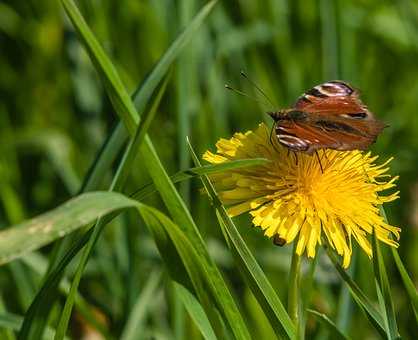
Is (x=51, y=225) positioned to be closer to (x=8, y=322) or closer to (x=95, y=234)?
(x=95, y=234)

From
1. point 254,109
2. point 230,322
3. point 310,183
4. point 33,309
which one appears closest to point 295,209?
point 310,183

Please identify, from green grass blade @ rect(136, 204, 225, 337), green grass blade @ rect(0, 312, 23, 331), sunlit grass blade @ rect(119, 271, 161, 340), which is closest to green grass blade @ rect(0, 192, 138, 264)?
green grass blade @ rect(136, 204, 225, 337)

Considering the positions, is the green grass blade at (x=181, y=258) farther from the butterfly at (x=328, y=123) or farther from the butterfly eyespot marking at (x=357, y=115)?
the butterfly eyespot marking at (x=357, y=115)

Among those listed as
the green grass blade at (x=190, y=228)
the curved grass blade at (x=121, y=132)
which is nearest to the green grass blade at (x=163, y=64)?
the curved grass blade at (x=121, y=132)

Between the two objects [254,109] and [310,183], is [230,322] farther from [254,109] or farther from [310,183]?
[254,109]

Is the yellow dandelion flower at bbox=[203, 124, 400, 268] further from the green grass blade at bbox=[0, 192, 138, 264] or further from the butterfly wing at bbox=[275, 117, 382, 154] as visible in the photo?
the green grass blade at bbox=[0, 192, 138, 264]
